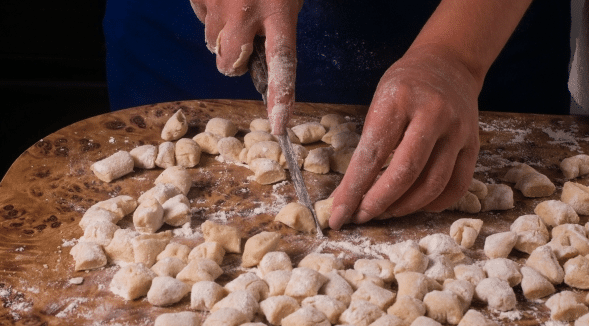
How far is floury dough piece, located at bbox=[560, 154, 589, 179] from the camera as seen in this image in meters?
1.65

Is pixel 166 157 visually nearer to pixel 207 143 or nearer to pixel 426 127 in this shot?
pixel 207 143

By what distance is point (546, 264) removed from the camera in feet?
4.22

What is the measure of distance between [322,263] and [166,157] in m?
0.54

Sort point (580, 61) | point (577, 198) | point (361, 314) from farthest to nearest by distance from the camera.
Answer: point (580, 61) → point (577, 198) → point (361, 314)

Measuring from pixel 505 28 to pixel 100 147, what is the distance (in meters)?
1.01

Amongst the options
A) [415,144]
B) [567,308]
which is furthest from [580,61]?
[567,308]

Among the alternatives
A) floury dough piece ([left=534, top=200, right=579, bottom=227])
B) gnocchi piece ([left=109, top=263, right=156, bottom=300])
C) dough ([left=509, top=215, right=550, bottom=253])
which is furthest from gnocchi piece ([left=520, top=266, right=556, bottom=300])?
gnocchi piece ([left=109, top=263, right=156, bottom=300])

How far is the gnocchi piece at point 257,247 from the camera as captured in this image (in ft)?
4.30

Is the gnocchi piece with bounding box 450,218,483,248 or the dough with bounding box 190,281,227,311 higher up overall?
the gnocchi piece with bounding box 450,218,483,248

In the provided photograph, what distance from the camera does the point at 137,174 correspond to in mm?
1624

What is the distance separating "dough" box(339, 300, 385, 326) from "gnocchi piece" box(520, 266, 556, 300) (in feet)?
0.92

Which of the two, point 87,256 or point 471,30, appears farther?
point 471,30

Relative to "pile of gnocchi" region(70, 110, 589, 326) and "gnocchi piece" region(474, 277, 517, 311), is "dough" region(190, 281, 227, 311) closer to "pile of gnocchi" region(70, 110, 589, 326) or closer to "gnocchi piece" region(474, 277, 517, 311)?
"pile of gnocchi" region(70, 110, 589, 326)

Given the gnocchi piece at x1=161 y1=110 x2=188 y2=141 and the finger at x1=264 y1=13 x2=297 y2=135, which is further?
the gnocchi piece at x1=161 y1=110 x2=188 y2=141
